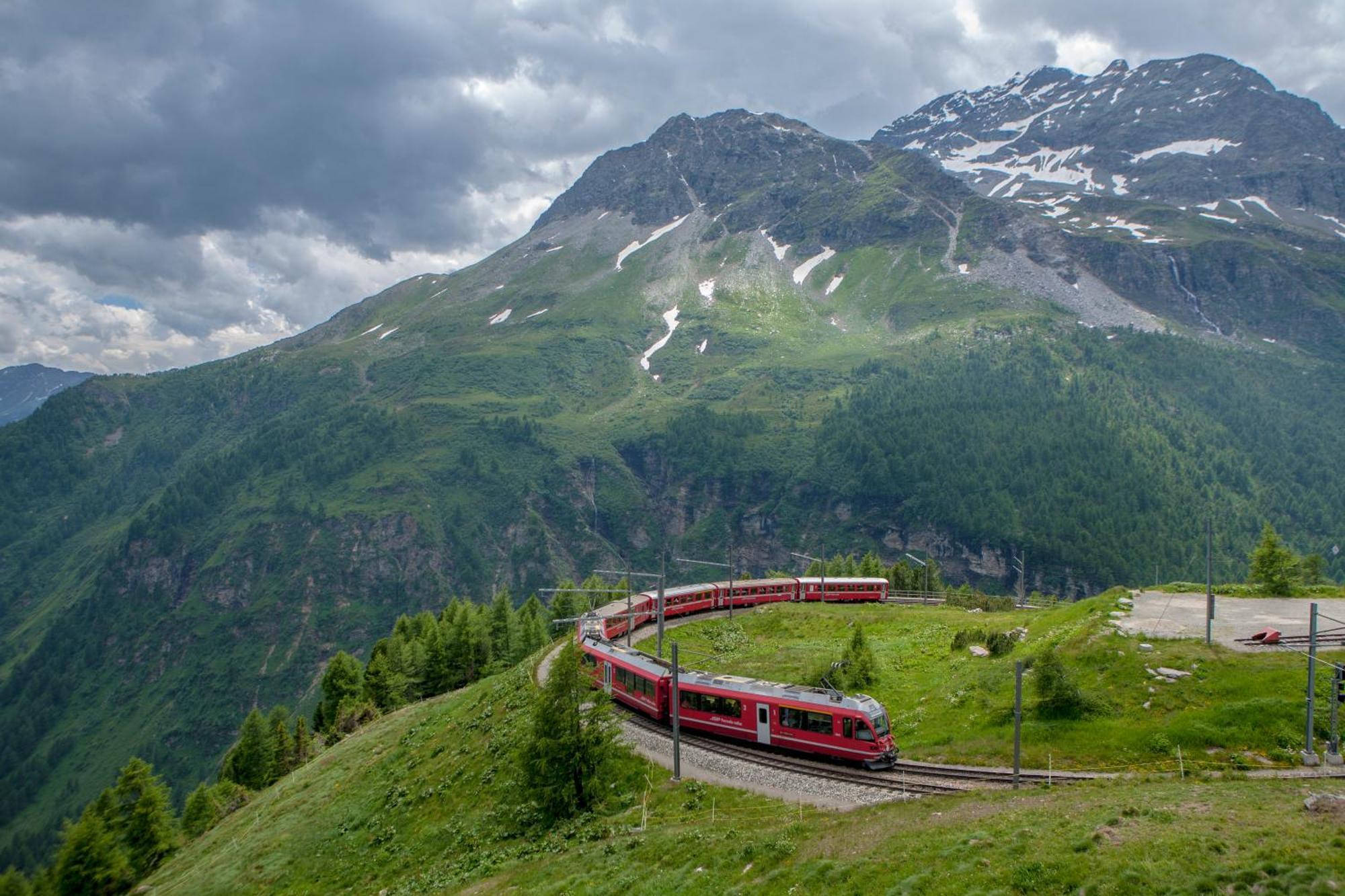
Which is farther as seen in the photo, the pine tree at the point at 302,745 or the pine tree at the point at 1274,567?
the pine tree at the point at 302,745

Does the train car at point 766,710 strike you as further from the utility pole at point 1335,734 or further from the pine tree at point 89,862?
the pine tree at point 89,862

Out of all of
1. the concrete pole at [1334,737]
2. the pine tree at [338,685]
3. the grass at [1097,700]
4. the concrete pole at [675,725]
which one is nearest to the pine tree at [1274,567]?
the grass at [1097,700]

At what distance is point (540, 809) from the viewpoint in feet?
98.5

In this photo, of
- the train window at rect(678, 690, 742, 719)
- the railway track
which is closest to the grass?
the railway track

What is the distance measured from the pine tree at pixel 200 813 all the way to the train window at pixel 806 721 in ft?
172

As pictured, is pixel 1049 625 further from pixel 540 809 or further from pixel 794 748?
pixel 540 809

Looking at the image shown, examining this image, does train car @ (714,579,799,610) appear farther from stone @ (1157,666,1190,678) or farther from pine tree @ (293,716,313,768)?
pine tree @ (293,716,313,768)

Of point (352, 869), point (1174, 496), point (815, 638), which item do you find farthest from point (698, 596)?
point (1174, 496)

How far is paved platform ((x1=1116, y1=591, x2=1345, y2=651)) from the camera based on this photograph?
122 feet

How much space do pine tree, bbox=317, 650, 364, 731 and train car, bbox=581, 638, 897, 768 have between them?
157 feet

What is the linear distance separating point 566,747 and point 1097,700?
23.6m

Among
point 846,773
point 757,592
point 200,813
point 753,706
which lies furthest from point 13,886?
point 757,592

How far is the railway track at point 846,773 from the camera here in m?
27.3

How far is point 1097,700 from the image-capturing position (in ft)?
101
